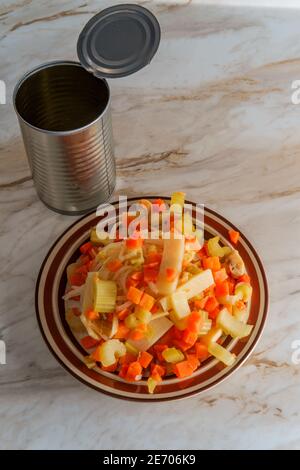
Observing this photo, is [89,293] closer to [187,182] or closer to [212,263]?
[212,263]

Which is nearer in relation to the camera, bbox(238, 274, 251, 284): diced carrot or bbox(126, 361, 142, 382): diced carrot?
bbox(126, 361, 142, 382): diced carrot

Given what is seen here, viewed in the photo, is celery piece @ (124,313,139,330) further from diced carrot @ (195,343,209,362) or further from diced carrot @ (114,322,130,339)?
diced carrot @ (195,343,209,362)

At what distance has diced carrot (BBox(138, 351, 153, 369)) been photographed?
51.2 inches

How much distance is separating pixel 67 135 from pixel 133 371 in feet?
1.62

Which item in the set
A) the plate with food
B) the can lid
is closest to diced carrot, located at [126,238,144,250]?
the plate with food

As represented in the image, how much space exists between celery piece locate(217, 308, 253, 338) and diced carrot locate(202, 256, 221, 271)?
94mm

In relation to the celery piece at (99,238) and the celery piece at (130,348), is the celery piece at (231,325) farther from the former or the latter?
the celery piece at (99,238)

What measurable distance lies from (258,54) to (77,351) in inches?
41.1

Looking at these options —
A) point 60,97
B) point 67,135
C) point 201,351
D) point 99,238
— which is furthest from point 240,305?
point 60,97

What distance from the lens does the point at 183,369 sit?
1.29 meters

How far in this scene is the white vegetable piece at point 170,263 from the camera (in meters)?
1.27

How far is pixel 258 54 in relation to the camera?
189 centimetres

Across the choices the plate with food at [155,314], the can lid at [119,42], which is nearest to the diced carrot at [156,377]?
the plate with food at [155,314]

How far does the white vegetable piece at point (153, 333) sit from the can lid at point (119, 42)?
1.72 ft
